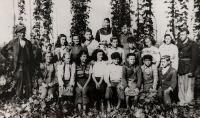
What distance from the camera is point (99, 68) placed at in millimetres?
2463

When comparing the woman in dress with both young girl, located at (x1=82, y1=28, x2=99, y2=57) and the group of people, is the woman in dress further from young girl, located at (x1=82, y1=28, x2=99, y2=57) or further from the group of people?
young girl, located at (x1=82, y1=28, x2=99, y2=57)

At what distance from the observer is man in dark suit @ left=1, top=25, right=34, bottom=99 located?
254 cm

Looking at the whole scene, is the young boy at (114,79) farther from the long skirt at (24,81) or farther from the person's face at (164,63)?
the long skirt at (24,81)

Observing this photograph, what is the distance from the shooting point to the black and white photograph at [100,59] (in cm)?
241

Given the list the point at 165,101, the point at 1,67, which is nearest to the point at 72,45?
the point at 1,67

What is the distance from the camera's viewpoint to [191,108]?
7.86 ft

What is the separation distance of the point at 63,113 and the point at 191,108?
4.45ft

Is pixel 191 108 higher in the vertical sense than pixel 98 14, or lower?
lower

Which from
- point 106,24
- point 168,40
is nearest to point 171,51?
point 168,40

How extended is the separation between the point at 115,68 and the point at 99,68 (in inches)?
6.8

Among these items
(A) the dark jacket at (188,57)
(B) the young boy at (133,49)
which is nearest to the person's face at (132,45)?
(B) the young boy at (133,49)

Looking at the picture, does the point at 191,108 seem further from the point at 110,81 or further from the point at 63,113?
the point at 63,113

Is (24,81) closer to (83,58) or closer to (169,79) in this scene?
(83,58)

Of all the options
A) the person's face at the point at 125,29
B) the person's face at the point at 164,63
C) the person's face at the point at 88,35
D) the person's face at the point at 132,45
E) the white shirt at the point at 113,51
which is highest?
the person's face at the point at 125,29
